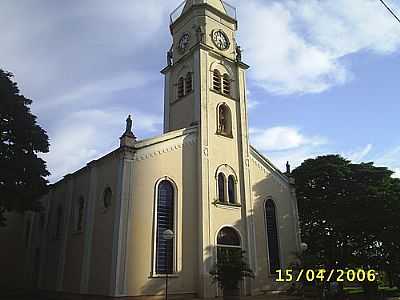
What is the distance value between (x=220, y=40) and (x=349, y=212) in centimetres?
1599

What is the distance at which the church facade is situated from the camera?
1883cm

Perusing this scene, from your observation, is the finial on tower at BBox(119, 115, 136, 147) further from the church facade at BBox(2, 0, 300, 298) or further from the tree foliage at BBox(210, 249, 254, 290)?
the tree foliage at BBox(210, 249, 254, 290)

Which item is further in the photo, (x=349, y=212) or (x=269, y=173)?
(x=349, y=212)

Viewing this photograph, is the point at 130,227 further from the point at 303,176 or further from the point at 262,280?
the point at 303,176

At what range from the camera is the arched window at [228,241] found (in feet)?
69.3

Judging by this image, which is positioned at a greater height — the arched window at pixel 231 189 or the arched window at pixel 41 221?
the arched window at pixel 231 189

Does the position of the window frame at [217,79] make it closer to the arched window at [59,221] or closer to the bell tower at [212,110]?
the bell tower at [212,110]

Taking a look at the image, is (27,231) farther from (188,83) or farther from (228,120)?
(228,120)

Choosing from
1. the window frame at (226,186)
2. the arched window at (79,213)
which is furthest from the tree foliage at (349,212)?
the arched window at (79,213)

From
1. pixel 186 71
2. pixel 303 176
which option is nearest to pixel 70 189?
pixel 186 71

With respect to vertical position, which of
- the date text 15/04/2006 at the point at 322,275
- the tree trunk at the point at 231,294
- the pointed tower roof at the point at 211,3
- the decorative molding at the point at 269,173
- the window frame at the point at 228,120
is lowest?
the tree trunk at the point at 231,294

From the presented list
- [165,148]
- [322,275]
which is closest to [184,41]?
[165,148]

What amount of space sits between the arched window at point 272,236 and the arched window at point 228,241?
8.67 ft

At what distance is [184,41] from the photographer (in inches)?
1097
